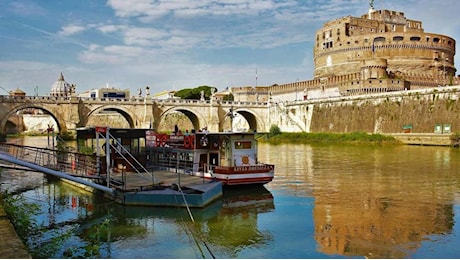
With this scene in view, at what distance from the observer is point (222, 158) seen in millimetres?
18141

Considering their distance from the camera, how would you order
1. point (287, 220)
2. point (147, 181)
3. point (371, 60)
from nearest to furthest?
point (287, 220), point (147, 181), point (371, 60)

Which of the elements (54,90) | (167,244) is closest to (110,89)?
(54,90)

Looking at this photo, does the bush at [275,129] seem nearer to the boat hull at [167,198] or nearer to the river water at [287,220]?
the river water at [287,220]

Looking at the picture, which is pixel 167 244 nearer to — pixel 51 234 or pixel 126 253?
pixel 126 253

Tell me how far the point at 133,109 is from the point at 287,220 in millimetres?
43976

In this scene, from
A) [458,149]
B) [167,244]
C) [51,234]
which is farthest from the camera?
[458,149]

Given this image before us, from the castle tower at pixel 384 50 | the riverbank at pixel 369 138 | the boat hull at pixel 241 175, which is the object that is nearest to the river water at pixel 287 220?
the boat hull at pixel 241 175

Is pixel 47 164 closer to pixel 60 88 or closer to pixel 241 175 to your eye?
pixel 241 175

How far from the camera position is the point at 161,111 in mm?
56250

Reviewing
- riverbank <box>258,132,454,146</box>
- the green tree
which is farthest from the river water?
the green tree

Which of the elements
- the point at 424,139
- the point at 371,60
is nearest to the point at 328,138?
the point at 424,139

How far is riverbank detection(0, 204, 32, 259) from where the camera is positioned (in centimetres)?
695

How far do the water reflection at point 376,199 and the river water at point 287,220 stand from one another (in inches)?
1.0

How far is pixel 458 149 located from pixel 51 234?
31790mm
